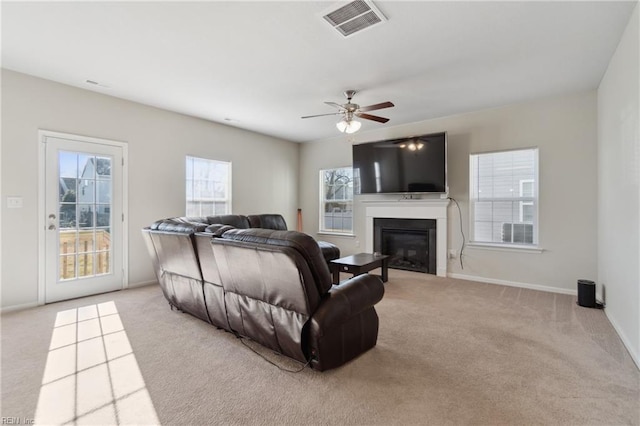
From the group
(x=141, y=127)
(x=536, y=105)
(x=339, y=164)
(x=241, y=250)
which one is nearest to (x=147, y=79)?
(x=141, y=127)

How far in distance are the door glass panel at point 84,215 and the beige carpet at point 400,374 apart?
2.39 feet

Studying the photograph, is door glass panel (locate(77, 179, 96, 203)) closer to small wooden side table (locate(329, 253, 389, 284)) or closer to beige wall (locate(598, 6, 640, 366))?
small wooden side table (locate(329, 253, 389, 284))

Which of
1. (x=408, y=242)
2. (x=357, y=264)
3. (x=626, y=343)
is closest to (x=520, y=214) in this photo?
(x=408, y=242)

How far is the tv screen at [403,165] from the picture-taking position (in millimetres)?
4930

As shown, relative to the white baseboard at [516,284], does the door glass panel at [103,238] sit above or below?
above

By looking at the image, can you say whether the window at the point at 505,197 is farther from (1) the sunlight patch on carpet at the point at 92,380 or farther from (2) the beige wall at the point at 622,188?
(1) the sunlight patch on carpet at the point at 92,380

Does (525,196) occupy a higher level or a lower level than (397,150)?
lower

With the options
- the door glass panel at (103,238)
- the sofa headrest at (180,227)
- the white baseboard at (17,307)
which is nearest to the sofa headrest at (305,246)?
the sofa headrest at (180,227)

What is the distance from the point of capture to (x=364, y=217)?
6156 millimetres

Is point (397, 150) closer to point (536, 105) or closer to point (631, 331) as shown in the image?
point (536, 105)

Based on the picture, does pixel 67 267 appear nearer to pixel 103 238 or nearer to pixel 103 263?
pixel 103 263

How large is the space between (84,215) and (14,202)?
67cm

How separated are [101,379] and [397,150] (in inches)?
193

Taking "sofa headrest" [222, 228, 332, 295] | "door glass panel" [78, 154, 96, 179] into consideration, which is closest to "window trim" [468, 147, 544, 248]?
"sofa headrest" [222, 228, 332, 295]
